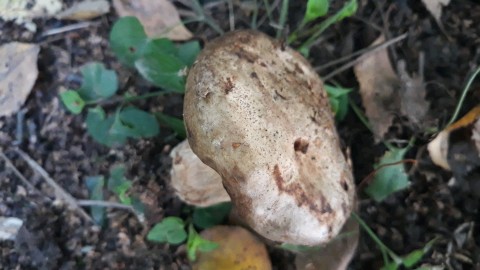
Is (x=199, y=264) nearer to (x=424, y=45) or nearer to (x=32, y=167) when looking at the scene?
(x=32, y=167)

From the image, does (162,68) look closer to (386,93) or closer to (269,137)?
(269,137)

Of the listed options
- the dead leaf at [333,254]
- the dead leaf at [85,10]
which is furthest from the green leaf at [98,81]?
the dead leaf at [333,254]

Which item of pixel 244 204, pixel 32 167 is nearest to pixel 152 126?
pixel 32 167

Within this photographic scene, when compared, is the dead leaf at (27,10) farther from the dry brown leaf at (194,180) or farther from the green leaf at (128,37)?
the dry brown leaf at (194,180)

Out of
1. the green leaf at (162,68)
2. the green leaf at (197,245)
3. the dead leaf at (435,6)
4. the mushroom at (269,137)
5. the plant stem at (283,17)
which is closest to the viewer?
the mushroom at (269,137)

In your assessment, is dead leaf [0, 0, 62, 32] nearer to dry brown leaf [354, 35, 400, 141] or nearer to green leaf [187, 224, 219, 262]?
green leaf [187, 224, 219, 262]

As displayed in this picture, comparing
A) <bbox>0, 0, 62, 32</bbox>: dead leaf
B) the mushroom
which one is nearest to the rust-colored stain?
the mushroom

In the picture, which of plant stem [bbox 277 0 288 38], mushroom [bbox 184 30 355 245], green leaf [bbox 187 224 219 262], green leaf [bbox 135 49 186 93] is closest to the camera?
mushroom [bbox 184 30 355 245]
